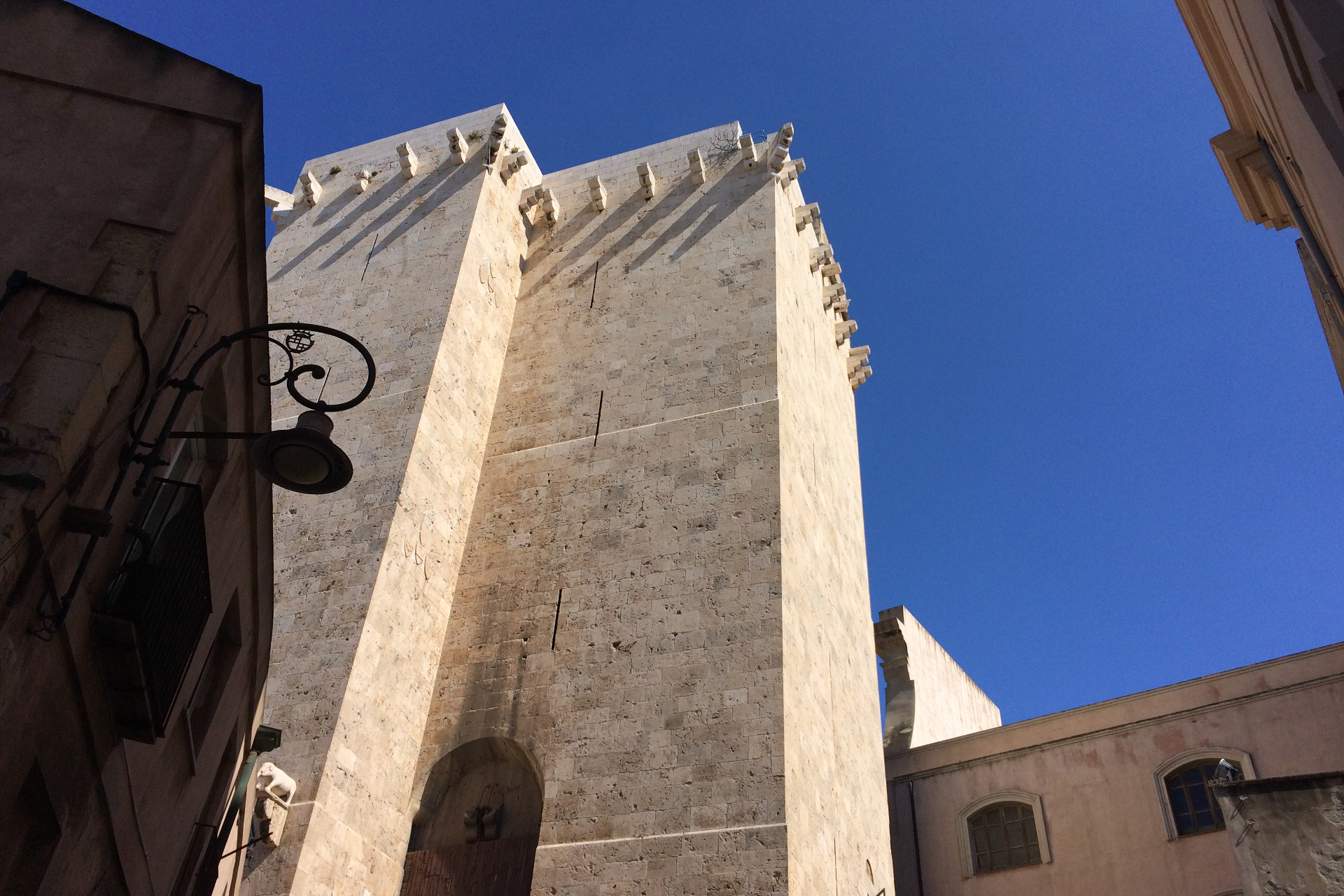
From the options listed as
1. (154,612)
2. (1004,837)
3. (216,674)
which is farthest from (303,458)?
(1004,837)

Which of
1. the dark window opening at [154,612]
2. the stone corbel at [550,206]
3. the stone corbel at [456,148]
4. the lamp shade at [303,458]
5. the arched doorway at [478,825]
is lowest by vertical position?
the dark window opening at [154,612]

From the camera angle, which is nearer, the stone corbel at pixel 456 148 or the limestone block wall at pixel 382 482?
the limestone block wall at pixel 382 482

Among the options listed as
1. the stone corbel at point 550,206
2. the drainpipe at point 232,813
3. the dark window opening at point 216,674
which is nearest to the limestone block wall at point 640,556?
the stone corbel at point 550,206

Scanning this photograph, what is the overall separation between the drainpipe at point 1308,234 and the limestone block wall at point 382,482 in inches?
339

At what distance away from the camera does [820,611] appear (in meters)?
12.9

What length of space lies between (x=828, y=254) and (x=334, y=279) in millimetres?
7704

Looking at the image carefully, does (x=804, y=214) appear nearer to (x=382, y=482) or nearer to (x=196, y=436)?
(x=382, y=482)

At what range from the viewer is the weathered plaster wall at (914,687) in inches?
704

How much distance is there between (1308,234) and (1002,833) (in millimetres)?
10568

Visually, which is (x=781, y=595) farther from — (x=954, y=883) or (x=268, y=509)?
(x=954, y=883)

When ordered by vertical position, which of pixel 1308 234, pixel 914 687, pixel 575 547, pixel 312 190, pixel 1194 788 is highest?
pixel 312 190

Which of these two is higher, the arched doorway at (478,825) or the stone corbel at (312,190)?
the stone corbel at (312,190)

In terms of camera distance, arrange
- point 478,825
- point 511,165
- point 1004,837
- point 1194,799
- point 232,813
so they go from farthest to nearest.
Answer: point 511,165 → point 1004,837 → point 1194,799 → point 478,825 → point 232,813

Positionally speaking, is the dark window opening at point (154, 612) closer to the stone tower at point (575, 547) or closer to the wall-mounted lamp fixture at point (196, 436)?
the wall-mounted lamp fixture at point (196, 436)
